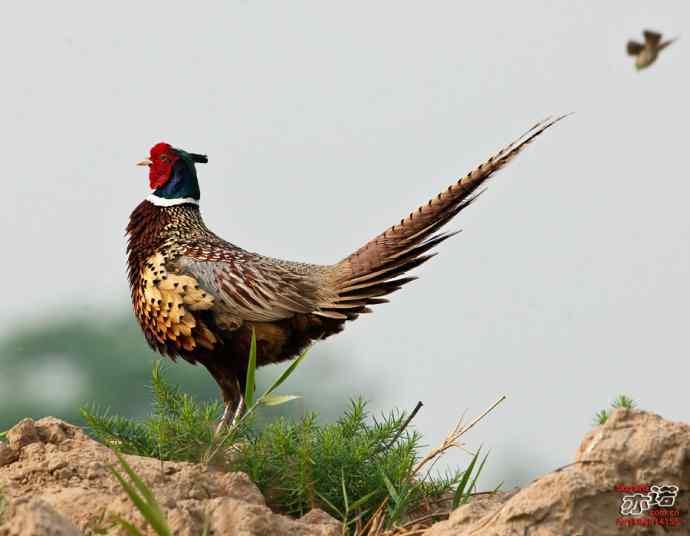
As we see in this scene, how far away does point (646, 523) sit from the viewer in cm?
380

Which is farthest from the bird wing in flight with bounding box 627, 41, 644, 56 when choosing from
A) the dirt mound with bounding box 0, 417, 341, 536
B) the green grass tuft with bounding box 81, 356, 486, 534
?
the green grass tuft with bounding box 81, 356, 486, 534

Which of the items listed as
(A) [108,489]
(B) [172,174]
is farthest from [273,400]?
(B) [172,174]

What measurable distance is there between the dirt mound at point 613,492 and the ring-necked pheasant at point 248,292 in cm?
279

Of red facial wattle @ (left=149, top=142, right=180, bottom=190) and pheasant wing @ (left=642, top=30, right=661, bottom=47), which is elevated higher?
red facial wattle @ (left=149, top=142, right=180, bottom=190)

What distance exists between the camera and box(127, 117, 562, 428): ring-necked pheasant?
6.76 meters

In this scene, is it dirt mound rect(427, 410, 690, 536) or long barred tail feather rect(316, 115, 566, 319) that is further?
long barred tail feather rect(316, 115, 566, 319)

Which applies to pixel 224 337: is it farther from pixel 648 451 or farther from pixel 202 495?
pixel 648 451

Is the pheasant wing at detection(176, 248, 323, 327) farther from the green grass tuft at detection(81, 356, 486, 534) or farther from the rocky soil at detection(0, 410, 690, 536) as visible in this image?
the rocky soil at detection(0, 410, 690, 536)

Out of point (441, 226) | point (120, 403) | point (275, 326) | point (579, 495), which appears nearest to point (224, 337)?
point (275, 326)

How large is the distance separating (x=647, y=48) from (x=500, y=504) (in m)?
2.15

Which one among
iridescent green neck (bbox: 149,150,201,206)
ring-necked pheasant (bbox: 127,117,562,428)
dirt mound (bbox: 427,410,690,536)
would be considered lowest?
dirt mound (bbox: 427,410,690,536)

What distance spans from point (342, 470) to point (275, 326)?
2.20 meters

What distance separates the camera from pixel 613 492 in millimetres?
3836

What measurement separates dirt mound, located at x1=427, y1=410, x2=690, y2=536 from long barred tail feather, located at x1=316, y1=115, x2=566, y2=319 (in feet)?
8.65
